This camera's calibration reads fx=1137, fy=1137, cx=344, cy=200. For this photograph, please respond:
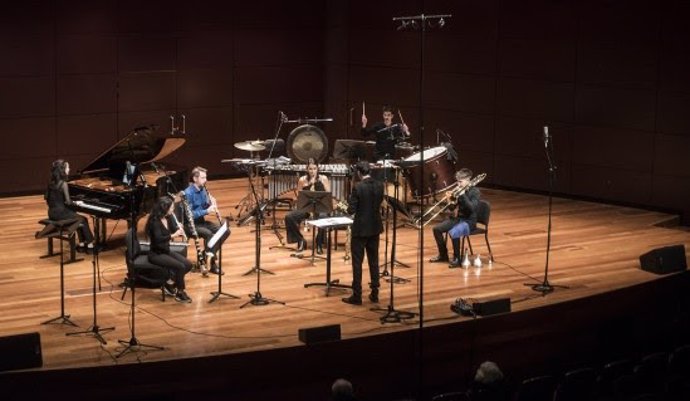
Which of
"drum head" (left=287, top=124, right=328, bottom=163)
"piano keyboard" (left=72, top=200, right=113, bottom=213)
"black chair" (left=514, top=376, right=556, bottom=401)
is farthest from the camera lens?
"drum head" (left=287, top=124, right=328, bottom=163)

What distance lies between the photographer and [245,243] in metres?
13.0

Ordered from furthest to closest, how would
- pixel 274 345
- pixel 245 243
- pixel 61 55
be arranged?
pixel 61 55
pixel 245 243
pixel 274 345

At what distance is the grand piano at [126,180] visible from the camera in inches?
475

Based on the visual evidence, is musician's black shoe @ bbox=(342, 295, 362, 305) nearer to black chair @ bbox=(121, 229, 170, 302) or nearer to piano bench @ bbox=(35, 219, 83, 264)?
black chair @ bbox=(121, 229, 170, 302)

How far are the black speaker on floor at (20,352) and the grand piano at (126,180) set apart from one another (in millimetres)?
3075

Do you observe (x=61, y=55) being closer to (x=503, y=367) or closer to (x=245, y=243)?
(x=245, y=243)

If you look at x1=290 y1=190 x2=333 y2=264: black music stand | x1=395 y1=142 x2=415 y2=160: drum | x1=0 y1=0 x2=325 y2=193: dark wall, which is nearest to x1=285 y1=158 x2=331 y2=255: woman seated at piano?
x1=290 y1=190 x2=333 y2=264: black music stand

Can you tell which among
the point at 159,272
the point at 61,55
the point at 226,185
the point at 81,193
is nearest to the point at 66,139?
the point at 61,55

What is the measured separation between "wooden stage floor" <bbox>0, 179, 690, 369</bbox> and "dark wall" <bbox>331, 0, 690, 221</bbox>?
725 mm

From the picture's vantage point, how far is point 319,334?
946cm

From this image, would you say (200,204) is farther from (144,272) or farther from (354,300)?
(354,300)

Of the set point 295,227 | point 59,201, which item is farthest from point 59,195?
point 295,227

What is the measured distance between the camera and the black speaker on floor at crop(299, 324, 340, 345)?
9422 millimetres

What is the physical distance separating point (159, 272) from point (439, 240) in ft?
10.2
